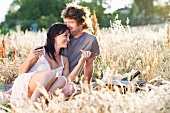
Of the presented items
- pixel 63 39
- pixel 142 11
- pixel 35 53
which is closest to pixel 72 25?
pixel 63 39

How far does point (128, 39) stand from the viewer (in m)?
8.74

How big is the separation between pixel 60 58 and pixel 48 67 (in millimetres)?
221

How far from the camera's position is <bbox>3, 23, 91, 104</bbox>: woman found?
16.6 ft

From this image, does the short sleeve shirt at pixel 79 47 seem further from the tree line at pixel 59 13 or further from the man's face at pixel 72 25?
the tree line at pixel 59 13

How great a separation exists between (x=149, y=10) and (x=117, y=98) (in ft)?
99.5

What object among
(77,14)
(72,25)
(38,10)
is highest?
(77,14)

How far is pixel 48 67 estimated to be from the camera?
18.2 ft

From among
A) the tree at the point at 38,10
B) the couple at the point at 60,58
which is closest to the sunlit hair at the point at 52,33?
the couple at the point at 60,58

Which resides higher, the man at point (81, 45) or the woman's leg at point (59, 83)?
the man at point (81, 45)

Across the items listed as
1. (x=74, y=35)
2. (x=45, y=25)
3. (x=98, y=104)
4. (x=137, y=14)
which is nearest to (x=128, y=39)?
(x=74, y=35)

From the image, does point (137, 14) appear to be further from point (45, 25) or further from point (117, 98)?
point (117, 98)

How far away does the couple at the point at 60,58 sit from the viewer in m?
5.13

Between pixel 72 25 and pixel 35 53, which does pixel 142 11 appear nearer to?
pixel 72 25

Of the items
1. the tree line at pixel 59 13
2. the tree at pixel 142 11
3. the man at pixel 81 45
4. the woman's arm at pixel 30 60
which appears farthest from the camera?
the tree at pixel 142 11
